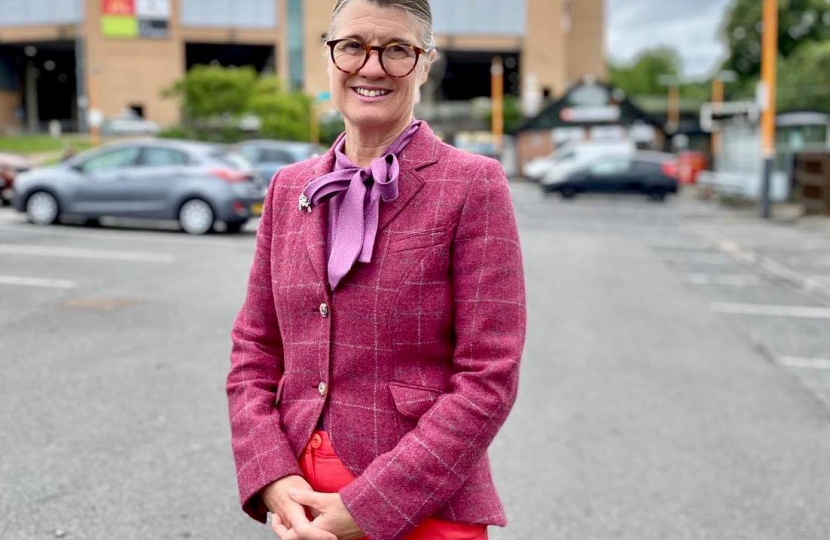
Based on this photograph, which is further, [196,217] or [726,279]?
[196,217]

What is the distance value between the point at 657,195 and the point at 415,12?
107 ft

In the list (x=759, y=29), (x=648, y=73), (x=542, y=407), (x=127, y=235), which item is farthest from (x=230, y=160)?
(x=648, y=73)

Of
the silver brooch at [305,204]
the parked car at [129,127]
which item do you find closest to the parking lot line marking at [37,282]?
the silver brooch at [305,204]

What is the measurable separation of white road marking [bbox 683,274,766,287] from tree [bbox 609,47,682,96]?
111 metres

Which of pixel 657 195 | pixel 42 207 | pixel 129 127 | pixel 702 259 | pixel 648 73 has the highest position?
pixel 648 73

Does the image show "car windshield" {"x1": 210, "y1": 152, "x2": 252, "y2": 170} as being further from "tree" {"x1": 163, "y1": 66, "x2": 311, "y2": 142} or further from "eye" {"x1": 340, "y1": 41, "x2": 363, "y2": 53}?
"tree" {"x1": 163, "y1": 66, "x2": 311, "y2": 142}

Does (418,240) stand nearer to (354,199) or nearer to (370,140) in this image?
(354,199)

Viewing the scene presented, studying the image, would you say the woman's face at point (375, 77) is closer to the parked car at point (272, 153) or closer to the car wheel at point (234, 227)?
the car wheel at point (234, 227)

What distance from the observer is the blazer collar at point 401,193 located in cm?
204

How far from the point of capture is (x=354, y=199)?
2.05 m

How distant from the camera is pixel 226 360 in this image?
693 centimetres

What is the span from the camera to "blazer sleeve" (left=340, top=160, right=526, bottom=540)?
1953 millimetres

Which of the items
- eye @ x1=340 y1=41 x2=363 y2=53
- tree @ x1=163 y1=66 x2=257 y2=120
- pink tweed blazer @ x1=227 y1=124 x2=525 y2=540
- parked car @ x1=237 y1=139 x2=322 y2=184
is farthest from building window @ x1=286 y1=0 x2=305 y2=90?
pink tweed blazer @ x1=227 y1=124 x2=525 y2=540

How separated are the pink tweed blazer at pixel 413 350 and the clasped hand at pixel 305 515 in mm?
24
